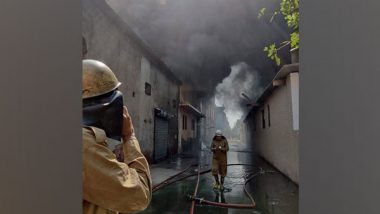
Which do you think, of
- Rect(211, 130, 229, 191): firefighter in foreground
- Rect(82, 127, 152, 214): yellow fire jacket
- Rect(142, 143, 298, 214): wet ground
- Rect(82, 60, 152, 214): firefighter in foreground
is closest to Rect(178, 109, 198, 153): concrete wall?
Rect(142, 143, 298, 214): wet ground

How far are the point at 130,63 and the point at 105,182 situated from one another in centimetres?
1127

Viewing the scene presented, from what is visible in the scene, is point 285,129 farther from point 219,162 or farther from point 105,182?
point 105,182

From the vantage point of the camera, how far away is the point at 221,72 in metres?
26.2

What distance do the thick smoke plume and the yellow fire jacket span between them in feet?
59.7

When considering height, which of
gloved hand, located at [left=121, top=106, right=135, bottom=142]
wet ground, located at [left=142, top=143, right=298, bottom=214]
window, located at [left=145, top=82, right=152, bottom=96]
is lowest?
wet ground, located at [left=142, top=143, right=298, bottom=214]

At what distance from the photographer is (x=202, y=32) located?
22.1 m

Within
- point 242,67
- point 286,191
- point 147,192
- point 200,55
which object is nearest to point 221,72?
point 242,67

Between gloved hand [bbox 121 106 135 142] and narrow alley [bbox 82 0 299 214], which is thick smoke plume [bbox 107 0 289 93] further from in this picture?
gloved hand [bbox 121 106 135 142]

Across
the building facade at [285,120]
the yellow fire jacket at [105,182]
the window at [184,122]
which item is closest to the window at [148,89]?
the building facade at [285,120]

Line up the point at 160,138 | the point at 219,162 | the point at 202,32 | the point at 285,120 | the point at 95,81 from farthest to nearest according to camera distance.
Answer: the point at 202,32, the point at 160,138, the point at 285,120, the point at 219,162, the point at 95,81

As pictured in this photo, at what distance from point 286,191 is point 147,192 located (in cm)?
780

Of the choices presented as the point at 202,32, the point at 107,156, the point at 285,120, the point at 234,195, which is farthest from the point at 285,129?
the point at 202,32

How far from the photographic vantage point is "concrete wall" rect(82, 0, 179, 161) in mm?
9125

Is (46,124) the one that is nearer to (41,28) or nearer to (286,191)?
(41,28)
